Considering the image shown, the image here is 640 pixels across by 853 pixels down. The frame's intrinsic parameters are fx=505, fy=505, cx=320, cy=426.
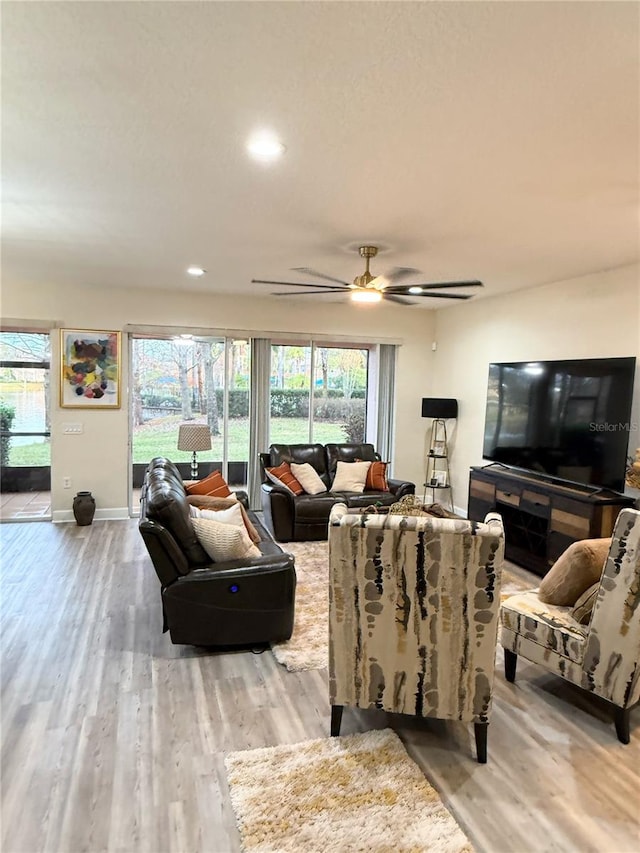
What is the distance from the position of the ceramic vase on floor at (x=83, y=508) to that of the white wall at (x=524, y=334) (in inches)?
183

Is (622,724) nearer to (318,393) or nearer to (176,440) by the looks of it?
(318,393)

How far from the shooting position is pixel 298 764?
2246mm

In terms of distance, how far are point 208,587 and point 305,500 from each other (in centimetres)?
241

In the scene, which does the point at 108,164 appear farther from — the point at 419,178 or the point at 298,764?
the point at 298,764

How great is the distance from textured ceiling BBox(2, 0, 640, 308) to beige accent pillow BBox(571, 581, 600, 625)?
6.96 feet

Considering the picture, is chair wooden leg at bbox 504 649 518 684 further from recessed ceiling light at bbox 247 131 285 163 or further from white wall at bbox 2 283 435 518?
white wall at bbox 2 283 435 518

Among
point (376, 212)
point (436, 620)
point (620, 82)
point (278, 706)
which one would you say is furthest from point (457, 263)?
point (278, 706)

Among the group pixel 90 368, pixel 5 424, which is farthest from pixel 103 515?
pixel 90 368

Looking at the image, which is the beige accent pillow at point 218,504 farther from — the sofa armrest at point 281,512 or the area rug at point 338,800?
the area rug at point 338,800

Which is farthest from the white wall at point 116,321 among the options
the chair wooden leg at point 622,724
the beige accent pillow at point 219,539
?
the chair wooden leg at point 622,724

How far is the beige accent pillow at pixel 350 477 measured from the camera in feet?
19.2

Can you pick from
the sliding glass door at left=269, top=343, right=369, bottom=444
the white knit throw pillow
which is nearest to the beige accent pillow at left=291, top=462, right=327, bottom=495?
the sliding glass door at left=269, top=343, right=369, bottom=444

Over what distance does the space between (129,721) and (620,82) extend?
3432mm

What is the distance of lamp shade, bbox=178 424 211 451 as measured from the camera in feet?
19.1
